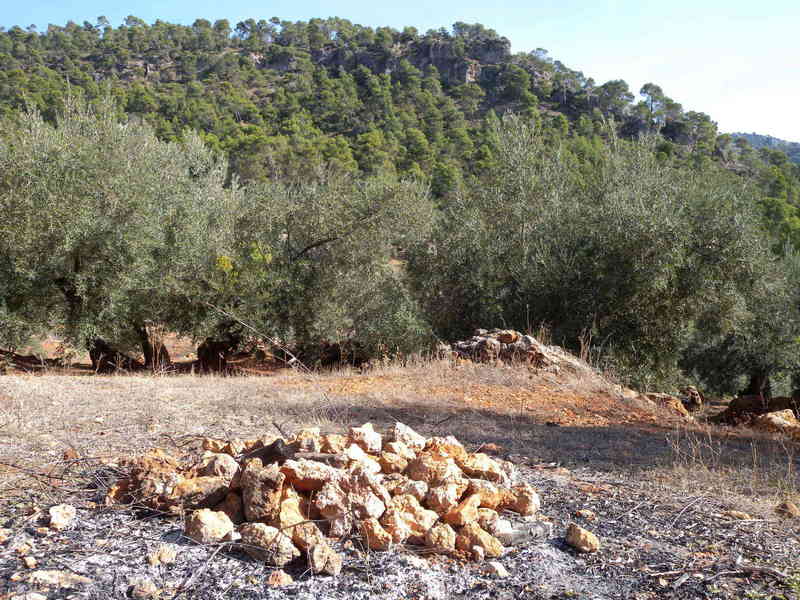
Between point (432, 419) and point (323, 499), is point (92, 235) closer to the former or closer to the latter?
point (432, 419)

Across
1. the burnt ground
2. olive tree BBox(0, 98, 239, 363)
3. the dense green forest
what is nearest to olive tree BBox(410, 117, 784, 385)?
the dense green forest

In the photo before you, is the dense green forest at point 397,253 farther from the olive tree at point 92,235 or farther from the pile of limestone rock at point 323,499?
the pile of limestone rock at point 323,499

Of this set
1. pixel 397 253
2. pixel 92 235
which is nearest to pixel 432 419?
pixel 92 235

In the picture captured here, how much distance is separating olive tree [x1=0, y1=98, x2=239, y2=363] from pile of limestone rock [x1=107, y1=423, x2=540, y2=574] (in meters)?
8.78

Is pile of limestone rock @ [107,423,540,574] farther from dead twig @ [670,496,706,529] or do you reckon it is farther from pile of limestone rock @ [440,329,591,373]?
pile of limestone rock @ [440,329,591,373]

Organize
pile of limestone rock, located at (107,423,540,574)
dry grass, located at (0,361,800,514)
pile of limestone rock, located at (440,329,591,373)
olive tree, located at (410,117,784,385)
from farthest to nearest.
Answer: olive tree, located at (410,117,784,385) → pile of limestone rock, located at (440,329,591,373) → dry grass, located at (0,361,800,514) → pile of limestone rock, located at (107,423,540,574)

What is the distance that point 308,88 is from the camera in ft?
178

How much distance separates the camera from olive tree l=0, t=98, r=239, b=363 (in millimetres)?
11055

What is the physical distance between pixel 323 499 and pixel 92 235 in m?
9.77

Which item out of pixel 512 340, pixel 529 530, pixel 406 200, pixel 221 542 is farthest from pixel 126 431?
pixel 406 200

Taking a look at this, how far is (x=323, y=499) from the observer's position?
304 cm

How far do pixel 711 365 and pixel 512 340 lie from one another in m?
11.9

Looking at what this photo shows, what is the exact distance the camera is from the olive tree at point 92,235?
11.1m

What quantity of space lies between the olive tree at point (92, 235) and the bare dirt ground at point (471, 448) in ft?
13.3
